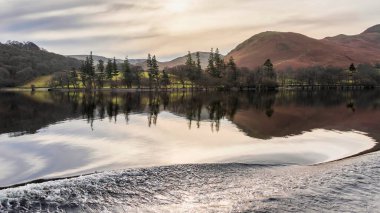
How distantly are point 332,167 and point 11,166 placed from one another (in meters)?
27.3

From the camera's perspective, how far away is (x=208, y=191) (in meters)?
23.8

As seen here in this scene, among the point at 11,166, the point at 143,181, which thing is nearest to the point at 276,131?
the point at 143,181

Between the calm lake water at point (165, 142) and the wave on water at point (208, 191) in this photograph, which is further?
the calm lake water at point (165, 142)

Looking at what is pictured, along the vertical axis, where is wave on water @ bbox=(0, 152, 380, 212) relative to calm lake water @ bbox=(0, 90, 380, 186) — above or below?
below

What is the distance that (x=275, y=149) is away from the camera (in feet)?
128

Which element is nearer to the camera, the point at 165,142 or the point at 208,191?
the point at 208,191

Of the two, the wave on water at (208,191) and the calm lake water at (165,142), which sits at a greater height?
the calm lake water at (165,142)

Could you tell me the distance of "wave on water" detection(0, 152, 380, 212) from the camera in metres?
21.2

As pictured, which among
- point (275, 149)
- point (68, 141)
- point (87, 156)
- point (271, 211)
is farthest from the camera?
point (68, 141)

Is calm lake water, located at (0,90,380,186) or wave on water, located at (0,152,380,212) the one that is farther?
calm lake water, located at (0,90,380,186)

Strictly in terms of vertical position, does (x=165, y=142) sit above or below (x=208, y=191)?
above

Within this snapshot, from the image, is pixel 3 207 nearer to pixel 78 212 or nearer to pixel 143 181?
pixel 78 212

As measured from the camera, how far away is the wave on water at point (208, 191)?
21219mm

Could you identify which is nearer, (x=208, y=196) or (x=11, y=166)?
(x=208, y=196)
